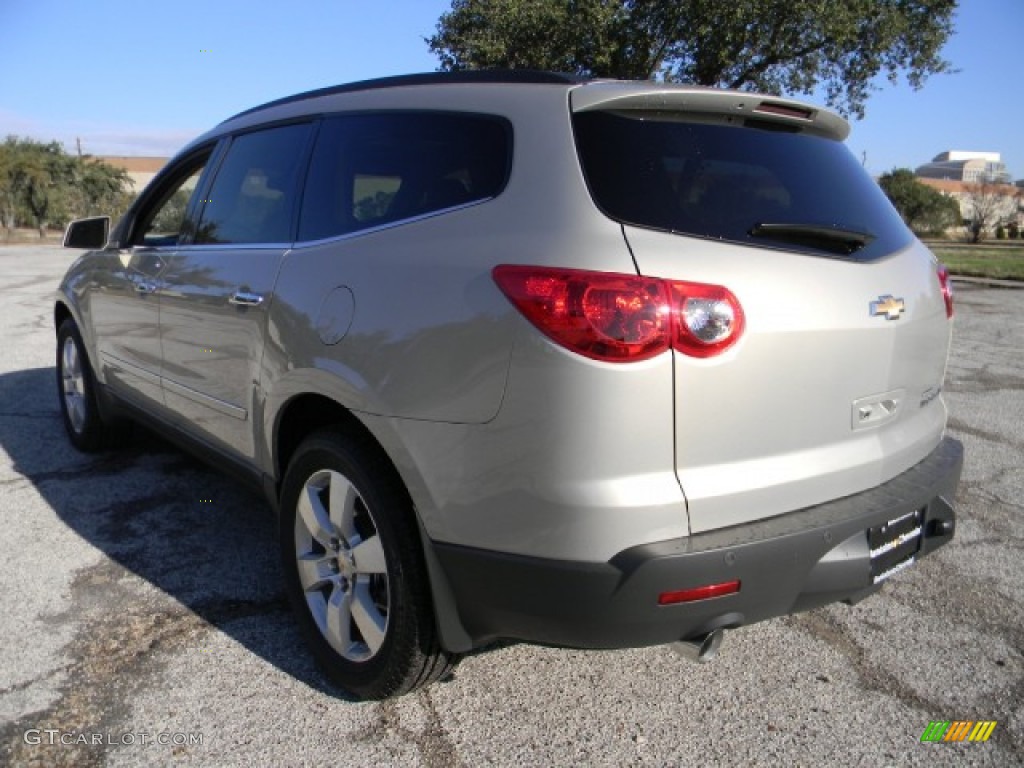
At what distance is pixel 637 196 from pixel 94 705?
2100 mm

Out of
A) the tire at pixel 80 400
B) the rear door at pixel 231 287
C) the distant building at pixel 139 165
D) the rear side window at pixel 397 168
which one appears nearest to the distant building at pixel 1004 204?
the tire at pixel 80 400

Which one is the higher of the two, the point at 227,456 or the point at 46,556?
the point at 227,456

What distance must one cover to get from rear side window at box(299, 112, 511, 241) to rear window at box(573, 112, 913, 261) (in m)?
0.28

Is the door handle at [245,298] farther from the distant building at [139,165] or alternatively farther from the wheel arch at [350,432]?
the distant building at [139,165]

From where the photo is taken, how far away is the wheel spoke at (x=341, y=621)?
8.13ft

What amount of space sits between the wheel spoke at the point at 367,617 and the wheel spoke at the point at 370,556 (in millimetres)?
67

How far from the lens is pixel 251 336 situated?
2807 mm

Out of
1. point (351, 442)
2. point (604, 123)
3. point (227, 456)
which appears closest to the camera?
point (604, 123)

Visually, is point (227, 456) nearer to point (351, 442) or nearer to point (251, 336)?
point (251, 336)

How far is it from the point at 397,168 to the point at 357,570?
4.00ft

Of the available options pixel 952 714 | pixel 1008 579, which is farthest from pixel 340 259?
pixel 1008 579

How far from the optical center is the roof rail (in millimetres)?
2314

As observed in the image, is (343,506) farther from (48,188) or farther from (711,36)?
(48,188)

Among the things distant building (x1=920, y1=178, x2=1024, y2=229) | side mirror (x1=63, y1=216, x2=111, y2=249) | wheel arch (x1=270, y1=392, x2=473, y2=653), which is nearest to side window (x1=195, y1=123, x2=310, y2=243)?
wheel arch (x1=270, y1=392, x2=473, y2=653)
